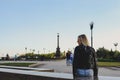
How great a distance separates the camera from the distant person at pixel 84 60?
7371 millimetres

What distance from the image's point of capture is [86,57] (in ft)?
24.5

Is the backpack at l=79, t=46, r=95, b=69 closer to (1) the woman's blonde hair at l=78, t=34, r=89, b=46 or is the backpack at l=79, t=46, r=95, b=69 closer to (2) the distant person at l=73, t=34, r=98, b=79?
(2) the distant person at l=73, t=34, r=98, b=79

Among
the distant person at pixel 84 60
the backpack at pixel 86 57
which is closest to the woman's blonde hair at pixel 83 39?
the distant person at pixel 84 60

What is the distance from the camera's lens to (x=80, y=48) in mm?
7465

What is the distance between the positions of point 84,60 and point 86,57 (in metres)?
0.07

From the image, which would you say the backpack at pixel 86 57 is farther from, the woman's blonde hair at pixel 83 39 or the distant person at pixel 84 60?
the woman's blonde hair at pixel 83 39

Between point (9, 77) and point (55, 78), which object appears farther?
point (9, 77)

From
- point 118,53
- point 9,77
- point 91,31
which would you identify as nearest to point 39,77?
point 9,77

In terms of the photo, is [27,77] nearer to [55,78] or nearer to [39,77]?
[39,77]

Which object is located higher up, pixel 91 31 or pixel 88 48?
pixel 91 31

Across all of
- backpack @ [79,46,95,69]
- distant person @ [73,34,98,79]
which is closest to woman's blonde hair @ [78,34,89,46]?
distant person @ [73,34,98,79]

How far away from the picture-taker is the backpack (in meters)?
7.42

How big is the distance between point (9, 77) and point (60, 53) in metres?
69.1

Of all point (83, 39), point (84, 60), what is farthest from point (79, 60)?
point (83, 39)
